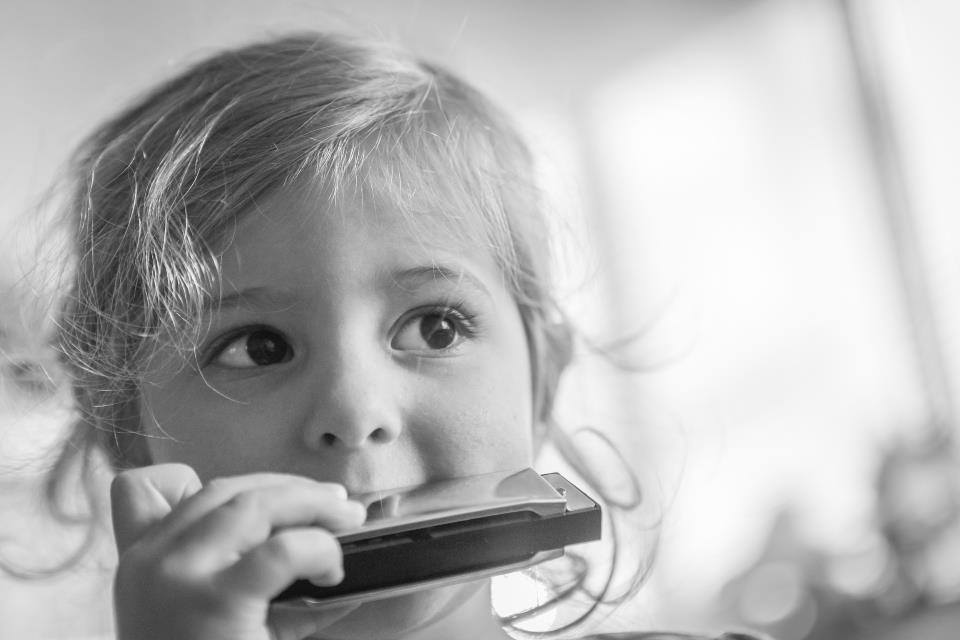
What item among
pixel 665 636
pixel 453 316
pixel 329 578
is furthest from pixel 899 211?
pixel 329 578

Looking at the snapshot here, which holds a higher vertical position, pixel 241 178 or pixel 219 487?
pixel 241 178

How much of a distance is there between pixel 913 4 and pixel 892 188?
47 centimetres

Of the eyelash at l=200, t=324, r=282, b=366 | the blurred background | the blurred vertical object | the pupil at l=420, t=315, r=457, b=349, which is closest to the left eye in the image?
the pupil at l=420, t=315, r=457, b=349

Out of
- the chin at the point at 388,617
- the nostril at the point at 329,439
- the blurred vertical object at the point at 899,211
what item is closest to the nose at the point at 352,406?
the nostril at the point at 329,439

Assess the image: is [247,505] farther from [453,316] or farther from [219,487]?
[453,316]

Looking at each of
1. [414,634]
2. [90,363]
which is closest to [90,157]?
[90,363]

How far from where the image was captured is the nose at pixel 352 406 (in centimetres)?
55

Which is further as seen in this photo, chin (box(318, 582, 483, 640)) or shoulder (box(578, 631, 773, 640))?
shoulder (box(578, 631, 773, 640))

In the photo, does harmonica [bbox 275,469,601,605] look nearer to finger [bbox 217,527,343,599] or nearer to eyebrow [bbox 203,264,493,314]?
finger [bbox 217,527,343,599]

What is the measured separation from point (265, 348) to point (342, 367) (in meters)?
0.08

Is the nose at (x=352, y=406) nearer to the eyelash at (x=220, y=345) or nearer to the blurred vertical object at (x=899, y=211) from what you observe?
the eyelash at (x=220, y=345)

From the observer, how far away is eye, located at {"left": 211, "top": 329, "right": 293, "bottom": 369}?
610 mm

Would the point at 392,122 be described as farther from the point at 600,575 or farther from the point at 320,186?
the point at 600,575

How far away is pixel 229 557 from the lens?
0.47m
